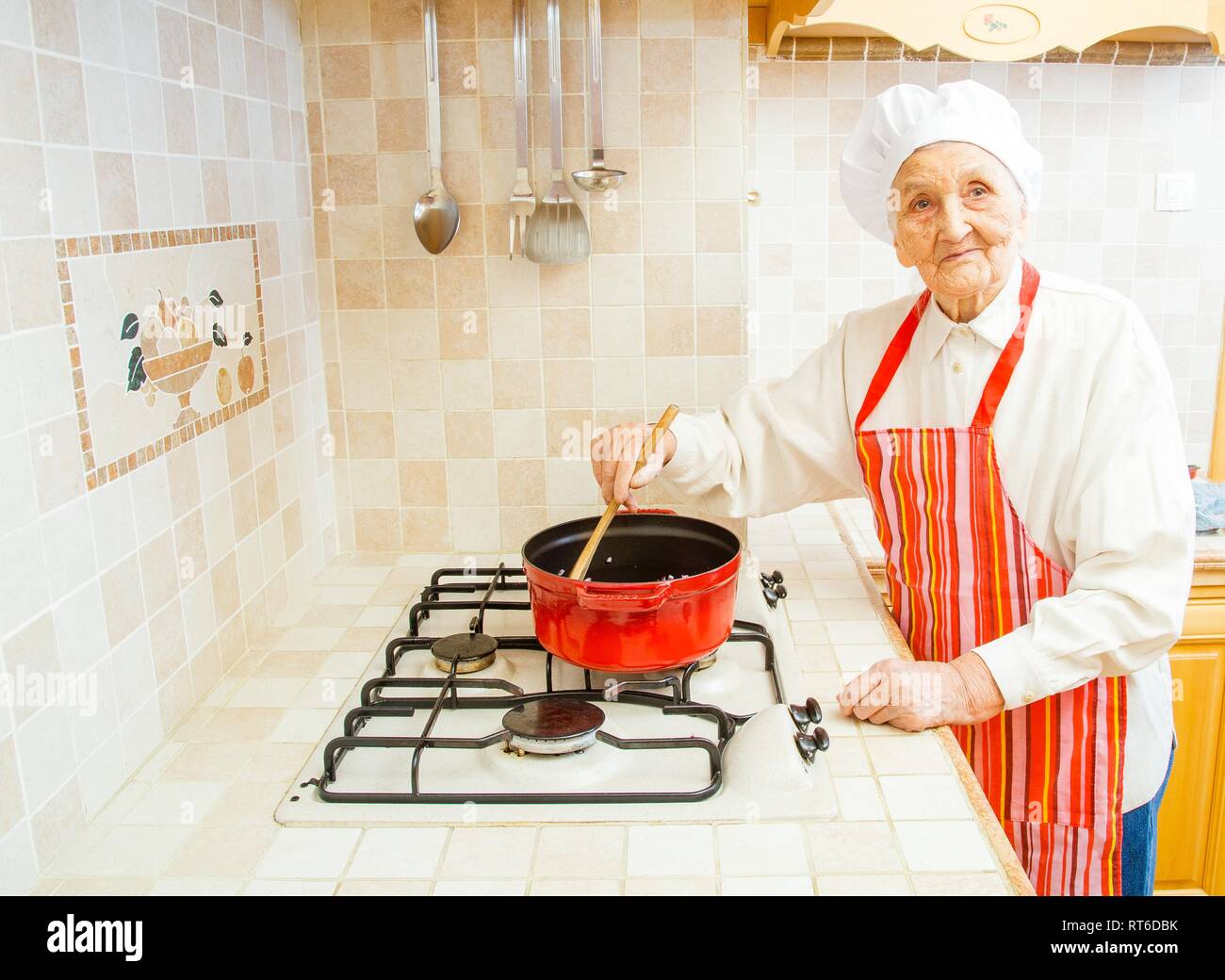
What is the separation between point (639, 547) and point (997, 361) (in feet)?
1.63

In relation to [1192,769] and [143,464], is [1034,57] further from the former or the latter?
[143,464]

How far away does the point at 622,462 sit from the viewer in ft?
4.36

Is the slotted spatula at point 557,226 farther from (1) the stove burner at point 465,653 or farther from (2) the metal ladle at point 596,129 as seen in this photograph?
(1) the stove burner at point 465,653

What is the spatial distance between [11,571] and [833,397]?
101cm

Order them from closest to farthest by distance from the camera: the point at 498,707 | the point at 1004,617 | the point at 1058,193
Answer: the point at 498,707 → the point at 1004,617 → the point at 1058,193

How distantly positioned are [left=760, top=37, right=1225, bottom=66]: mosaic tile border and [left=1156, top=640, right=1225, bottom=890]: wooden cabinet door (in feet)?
4.23

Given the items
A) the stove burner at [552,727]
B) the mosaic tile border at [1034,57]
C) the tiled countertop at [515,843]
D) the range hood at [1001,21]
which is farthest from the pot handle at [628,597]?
the mosaic tile border at [1034,57]

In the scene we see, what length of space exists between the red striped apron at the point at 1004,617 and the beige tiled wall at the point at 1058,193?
3.62 feet

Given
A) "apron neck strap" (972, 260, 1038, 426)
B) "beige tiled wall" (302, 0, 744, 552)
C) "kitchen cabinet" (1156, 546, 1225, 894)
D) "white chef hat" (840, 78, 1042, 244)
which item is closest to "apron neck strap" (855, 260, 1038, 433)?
"apron neck strap" (972, 260, 1038, 426)

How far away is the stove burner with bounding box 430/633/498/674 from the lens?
133cm

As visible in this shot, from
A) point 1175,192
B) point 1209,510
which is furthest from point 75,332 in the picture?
point 1175,192

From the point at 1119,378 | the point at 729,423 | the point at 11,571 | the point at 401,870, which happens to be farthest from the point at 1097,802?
the point at 11,571

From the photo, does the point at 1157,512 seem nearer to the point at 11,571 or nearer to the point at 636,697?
the point at 636,697

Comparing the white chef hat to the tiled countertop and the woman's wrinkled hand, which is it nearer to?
the woman's wrinkled hand
